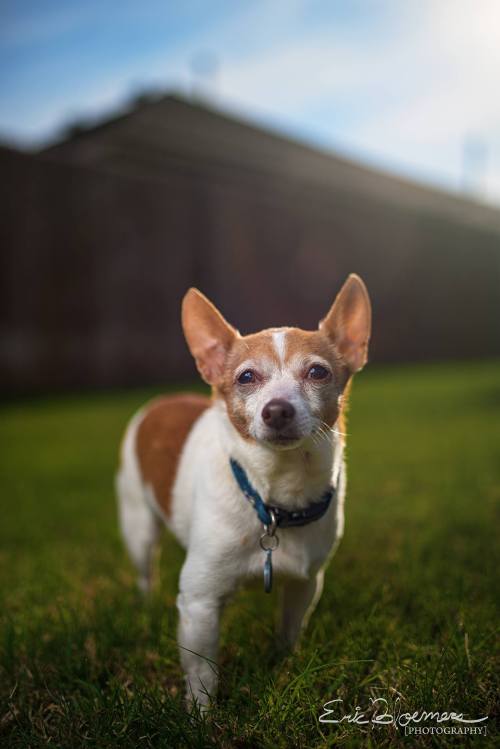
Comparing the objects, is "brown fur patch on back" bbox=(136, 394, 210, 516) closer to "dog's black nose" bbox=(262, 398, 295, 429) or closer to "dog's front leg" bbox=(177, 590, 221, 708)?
"dog's front leg" bbox=(177, 590, 221, 708)

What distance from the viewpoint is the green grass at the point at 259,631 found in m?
1.76

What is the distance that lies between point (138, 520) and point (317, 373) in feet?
4.28

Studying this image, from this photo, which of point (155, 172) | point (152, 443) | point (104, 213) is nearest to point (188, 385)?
point (104, 213)

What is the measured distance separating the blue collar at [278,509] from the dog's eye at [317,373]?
1.16 feet

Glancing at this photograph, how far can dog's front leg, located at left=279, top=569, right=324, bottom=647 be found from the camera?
7.15 feet

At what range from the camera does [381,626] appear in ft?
7.20

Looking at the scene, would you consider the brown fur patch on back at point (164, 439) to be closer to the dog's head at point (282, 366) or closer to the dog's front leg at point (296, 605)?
the dog's head at point (282, 366)

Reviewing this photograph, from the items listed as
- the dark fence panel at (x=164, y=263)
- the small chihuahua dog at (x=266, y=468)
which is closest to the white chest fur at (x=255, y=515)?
the small chihuahua dog at (x=266, y=468)

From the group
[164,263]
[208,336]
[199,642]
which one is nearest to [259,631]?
[199,642]

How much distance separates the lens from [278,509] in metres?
2.03

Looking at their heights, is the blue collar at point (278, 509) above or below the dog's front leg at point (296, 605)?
above

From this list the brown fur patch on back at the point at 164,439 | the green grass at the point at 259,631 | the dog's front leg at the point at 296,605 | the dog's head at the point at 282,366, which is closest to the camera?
the green grass at the point at 259,631

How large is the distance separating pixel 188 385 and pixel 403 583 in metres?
7.54

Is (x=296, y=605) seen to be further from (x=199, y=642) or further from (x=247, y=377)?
(x=247, y=377)
